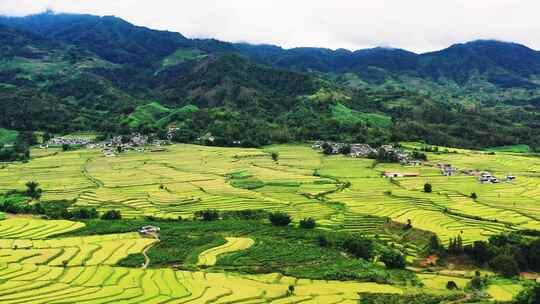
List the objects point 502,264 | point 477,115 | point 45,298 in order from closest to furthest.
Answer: point 45,298
point 502,264
point 477,115

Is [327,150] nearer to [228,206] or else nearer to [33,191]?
[228,206]

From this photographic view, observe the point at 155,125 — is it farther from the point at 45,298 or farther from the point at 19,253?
the point at 45,298

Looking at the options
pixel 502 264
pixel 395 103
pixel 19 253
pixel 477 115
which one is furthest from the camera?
pixel 395 103

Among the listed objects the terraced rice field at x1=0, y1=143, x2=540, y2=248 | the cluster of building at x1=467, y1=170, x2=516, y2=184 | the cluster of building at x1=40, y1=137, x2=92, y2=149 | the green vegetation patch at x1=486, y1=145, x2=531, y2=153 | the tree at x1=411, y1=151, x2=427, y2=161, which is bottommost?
the terraced rice field at x1=0, y1=143, x2=540, y2=248

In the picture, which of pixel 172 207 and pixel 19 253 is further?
pixel 172 207

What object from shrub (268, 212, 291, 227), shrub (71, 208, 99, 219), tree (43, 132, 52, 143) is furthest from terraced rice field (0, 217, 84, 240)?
tree (43, 132, 52, 143)

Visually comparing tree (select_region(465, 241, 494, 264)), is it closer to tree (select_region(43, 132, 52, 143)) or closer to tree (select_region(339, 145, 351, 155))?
tree (select_region(339, 145, 351, 155))

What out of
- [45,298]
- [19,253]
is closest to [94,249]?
[19,253]
